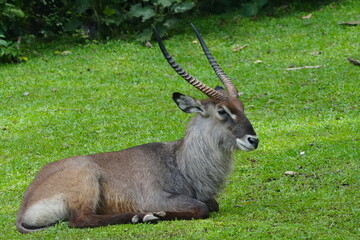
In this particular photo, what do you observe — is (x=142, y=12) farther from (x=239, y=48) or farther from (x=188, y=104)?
(x=188, y=104)

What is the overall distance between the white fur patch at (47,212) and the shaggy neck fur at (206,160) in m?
1.16

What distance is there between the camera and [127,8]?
15727 millimetres

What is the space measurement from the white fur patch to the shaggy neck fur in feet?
3.80

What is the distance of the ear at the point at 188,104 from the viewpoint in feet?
21.2

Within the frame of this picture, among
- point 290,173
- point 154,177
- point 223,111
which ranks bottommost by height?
point 290,173

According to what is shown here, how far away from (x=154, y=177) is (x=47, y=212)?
1013 millimetres

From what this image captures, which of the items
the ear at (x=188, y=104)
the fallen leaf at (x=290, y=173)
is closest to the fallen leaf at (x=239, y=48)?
the fallen leaf at (x=290, y=173)

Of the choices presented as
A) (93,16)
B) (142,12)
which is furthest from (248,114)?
(93,16)

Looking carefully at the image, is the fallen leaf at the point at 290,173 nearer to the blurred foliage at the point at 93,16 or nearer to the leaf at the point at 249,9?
the blurred foliage at the point at 93,16

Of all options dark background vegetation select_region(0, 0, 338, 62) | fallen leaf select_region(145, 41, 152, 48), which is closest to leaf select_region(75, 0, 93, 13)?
dark background vegetation select_region(0, 0, 338, 62)

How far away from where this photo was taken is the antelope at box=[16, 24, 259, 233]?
20.4ft

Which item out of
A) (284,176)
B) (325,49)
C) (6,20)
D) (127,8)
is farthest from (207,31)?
(284,176)

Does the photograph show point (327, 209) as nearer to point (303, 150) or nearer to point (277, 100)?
point (303, 150)

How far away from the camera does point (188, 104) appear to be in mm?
6516
